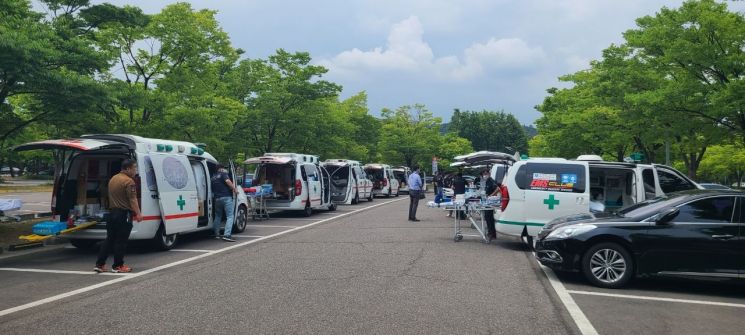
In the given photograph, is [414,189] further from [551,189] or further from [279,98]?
[279,98]

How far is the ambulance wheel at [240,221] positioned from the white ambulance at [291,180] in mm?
2992

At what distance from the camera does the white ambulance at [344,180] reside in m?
23.6

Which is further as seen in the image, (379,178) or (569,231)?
(379,178)

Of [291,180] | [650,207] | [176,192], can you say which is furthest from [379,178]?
[650,207]

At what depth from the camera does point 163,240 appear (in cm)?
1030

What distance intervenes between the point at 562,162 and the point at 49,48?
409 inches

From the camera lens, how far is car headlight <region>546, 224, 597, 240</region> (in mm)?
7621

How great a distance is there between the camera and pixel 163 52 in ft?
63.6

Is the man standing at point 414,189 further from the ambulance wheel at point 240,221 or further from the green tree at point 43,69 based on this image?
the green tree at point 43,69

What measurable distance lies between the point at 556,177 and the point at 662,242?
11.2 ft

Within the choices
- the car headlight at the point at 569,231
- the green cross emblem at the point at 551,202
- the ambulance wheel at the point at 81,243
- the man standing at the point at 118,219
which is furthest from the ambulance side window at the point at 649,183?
the ambulance wheel at the point at 81,243

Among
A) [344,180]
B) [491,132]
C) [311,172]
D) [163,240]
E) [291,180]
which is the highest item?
[491,132]

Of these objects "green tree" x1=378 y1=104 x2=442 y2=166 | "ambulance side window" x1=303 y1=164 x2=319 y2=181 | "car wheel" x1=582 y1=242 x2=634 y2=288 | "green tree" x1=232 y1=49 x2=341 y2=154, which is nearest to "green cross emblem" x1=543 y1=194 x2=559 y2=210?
"car wheel" x1=582 y1=242 x2=634 y2=288

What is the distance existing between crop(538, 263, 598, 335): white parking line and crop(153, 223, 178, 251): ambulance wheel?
23.1 feet
